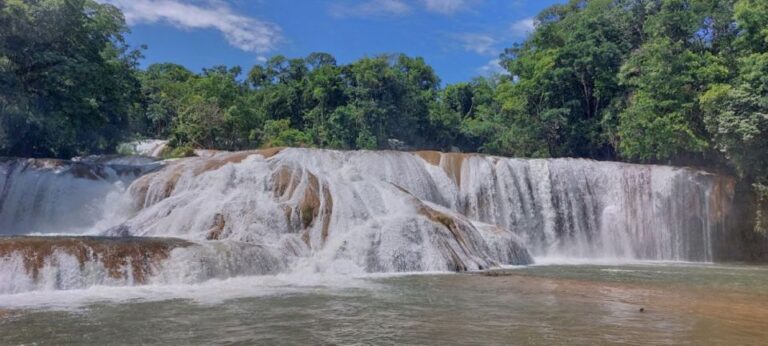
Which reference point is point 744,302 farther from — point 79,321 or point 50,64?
point 50,64

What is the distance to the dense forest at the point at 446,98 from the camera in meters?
23.7

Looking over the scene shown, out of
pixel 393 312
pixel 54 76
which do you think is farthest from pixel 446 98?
pixel 393 312

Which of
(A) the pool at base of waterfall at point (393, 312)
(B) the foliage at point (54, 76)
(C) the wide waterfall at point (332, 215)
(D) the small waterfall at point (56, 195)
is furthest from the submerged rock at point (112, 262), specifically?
(B) the foliage at point (54, 76)

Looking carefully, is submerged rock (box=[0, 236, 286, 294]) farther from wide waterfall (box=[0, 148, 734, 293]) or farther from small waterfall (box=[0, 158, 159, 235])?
small waterfall (box=[0, 158, 159, 235])

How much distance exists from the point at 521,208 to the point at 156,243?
1545 cm

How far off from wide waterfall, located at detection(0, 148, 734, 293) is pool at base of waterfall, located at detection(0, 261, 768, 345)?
3.04ft

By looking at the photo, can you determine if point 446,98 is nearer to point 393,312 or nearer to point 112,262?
point 112,262

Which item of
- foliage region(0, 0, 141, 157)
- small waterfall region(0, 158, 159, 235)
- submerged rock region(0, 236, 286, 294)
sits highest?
foliage region(0, 0, 141, 157)

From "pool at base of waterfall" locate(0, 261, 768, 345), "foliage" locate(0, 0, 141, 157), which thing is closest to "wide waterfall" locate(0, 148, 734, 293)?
"pool at base of waterfall" locate(0, 261, 768, 345)

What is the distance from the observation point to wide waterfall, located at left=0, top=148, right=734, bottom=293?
12.4 metres

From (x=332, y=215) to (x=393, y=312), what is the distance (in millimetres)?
8191

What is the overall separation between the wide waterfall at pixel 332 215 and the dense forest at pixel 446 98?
119 inches

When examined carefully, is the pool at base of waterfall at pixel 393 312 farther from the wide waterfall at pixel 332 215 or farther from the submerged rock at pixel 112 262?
the wide waterfall at pixel 332 215

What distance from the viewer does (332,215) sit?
17.0 metres
